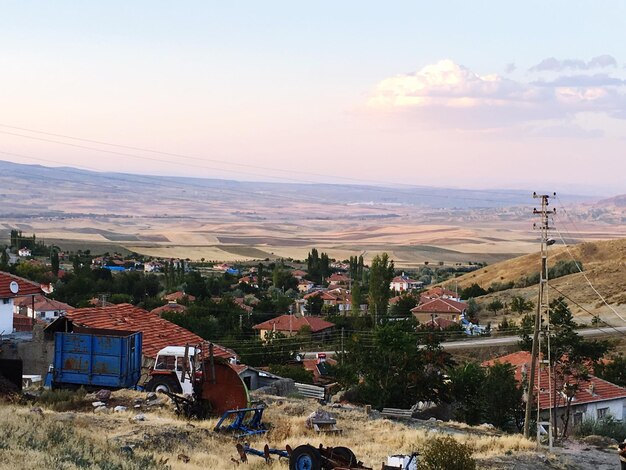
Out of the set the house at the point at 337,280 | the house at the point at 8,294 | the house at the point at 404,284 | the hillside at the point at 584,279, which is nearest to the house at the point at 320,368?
the house at the point at 8,294

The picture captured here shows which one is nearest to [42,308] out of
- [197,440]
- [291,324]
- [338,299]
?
[291,324]

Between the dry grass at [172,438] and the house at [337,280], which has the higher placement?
the dry grass at [172,438]

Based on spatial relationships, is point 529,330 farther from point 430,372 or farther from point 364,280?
point 364,280

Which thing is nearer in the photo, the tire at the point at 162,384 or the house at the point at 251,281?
the tire at the point at 162,384

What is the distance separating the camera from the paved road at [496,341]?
190 feet

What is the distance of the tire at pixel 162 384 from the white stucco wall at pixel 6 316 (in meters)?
10.6

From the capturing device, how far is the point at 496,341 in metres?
60.3

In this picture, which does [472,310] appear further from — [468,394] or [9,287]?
[9,287]

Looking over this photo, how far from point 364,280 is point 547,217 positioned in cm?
7886

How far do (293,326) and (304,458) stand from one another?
167ft

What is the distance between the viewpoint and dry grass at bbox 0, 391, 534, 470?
1450 centimetres

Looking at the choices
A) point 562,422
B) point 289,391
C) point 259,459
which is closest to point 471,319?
point 562,422

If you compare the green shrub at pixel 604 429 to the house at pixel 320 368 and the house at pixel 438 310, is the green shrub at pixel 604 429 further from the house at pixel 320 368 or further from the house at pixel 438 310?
the house at pixel 438 310

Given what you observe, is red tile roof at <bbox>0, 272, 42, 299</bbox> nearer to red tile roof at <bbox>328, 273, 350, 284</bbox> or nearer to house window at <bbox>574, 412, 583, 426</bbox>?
house window at <bbox>574, 412, 583, 426</bbox>
